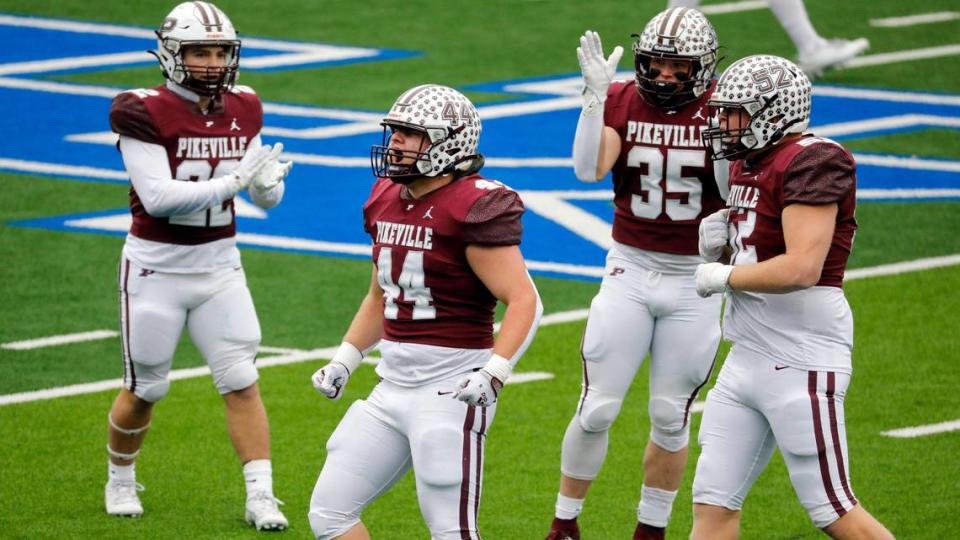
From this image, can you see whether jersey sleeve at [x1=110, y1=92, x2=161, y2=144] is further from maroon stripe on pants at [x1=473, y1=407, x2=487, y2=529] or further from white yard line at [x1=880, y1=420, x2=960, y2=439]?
white yard line at [x1=880, y1=420, x2=960, y2=439]

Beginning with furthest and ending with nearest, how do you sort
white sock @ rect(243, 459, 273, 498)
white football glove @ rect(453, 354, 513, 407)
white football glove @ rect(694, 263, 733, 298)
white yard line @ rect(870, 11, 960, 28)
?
1. white yard line @ rect(870, 11, 960, 28)
2. white sock @ rect(243, 459, 273, 498)
3. white football glove @ rect(694, 263, 733, 298)
4. white football glove @ rect(453, 354, 513, 407)

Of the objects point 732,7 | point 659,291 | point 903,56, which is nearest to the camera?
point 659,291

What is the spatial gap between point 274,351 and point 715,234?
4500 mm

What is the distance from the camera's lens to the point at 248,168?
313 inches

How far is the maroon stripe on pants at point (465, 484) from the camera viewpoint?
249 inches

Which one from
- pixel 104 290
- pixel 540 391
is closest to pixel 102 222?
pixel 104 290

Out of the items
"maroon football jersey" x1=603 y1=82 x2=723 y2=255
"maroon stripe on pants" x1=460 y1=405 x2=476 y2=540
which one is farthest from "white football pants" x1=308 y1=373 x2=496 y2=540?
"maroon football jersey" x1=603 y1=82 x2=723 y2=255

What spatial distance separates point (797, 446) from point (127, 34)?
46.7 feet

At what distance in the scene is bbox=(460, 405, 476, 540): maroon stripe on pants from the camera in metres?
6.31

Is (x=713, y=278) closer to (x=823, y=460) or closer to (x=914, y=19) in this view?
(x=823, y=460)

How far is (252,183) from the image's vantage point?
8.12 metres

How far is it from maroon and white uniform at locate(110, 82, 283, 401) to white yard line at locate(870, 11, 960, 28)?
13.6m

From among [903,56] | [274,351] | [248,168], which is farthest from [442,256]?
[903,56]

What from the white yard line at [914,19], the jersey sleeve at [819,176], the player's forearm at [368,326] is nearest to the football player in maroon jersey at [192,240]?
the player's forearm at [368,326]
